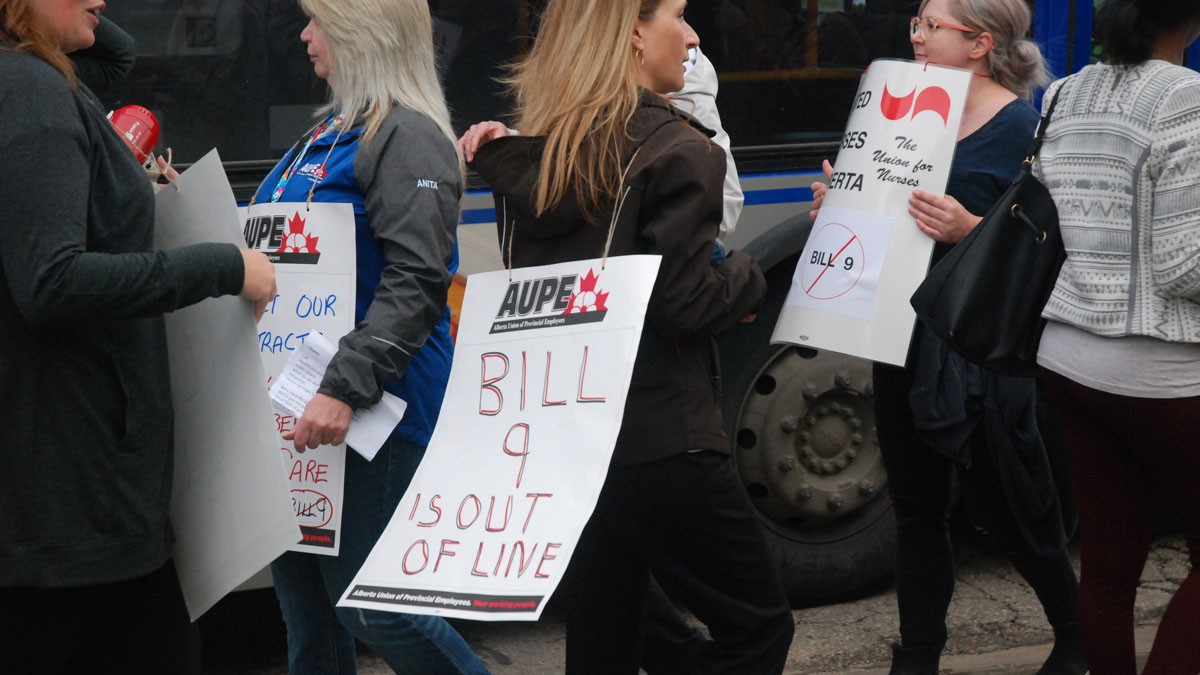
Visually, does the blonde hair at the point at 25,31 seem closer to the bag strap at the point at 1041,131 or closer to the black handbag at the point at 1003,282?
the black handbag at the point at 1003,282

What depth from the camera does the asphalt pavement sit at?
4.17 m

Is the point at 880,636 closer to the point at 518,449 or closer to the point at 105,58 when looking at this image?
the point at 518,449

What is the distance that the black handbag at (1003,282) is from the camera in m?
3.01

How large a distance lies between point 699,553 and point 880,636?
76.5 inches

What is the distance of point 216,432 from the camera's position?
8.34ft

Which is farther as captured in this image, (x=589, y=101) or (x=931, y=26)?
(x=931, y=26)

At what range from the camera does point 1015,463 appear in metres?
3.51

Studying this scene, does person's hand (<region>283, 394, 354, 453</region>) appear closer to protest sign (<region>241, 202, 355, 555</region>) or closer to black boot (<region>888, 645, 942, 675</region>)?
protest sign (<region>241, 202, 355, 555</region>)

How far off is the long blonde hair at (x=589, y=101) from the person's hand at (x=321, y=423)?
21.3 inches

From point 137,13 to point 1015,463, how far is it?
8.17 feet

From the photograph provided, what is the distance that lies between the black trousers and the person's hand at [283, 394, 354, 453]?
0.51 meters

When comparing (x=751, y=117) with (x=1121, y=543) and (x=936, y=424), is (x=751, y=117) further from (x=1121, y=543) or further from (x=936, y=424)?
(x=1121, y=543)

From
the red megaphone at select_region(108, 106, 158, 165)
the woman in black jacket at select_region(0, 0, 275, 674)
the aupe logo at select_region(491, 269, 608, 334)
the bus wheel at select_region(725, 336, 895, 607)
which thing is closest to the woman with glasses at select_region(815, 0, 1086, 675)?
the bus wheel at select_region(725, 336, 895, 607)

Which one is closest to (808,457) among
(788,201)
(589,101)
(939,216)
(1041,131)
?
(788,201)
